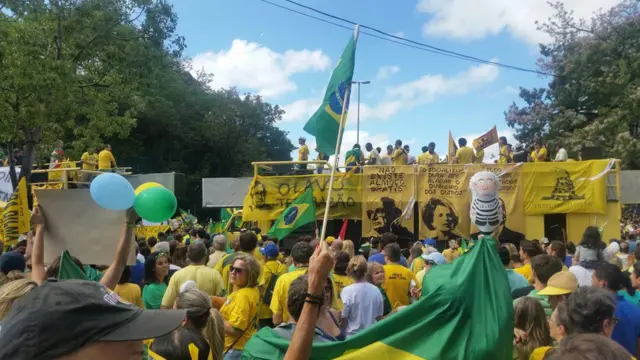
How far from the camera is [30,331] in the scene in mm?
1475

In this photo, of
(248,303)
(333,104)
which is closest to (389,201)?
(248,303)

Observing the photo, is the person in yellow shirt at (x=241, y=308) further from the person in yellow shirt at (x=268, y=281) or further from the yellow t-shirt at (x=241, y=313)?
the person in yellow shirt at (x=268, y=281)

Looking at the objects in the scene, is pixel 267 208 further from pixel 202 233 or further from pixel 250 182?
pixel 202 233

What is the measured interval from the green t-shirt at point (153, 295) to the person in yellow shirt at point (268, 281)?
43.2 inches

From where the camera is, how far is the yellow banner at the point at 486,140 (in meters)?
15.7

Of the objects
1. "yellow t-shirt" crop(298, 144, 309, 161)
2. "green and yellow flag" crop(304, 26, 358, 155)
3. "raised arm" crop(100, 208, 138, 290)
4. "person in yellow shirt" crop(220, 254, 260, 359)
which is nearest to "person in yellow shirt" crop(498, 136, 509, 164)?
"yellow t-shirt" crop(298, 144, 309, 161)

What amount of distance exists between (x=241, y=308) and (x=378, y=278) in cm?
207

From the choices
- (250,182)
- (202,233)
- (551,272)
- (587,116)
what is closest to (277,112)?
(587,116)

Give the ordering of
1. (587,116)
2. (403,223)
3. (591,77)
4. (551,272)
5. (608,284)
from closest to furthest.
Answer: (608,284) → (551,272) → (403,223) → (591,77) → (587,116)

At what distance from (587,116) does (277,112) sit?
3193 centimetres

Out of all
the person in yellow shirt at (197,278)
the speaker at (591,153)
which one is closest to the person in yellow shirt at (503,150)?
the speaker at (591,153)

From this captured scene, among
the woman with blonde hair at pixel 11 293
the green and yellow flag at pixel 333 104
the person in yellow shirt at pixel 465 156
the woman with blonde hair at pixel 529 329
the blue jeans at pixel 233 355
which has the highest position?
the person in yellow shirt at pixel 465 156

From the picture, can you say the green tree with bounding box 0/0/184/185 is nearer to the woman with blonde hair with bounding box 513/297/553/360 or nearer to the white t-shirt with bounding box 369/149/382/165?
the white t-shirt with bounding box 369/149/382/165

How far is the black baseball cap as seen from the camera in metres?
1.46
